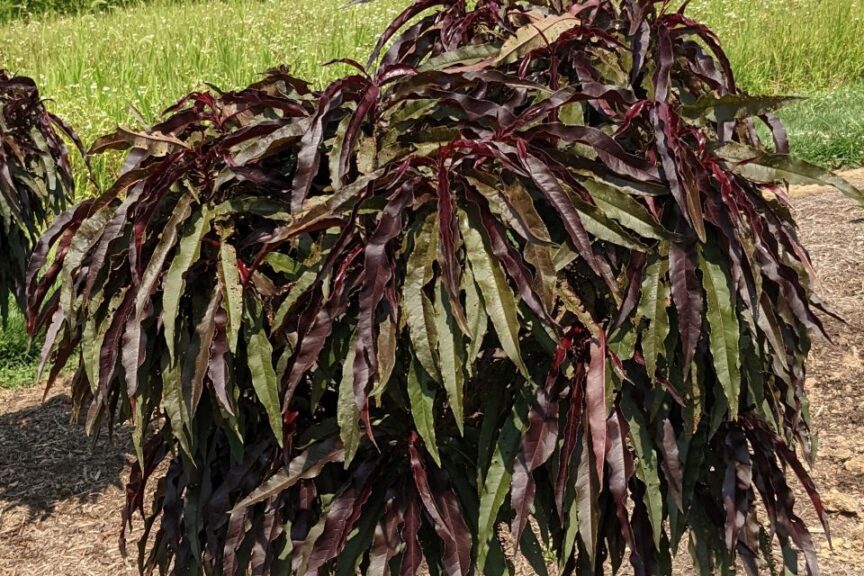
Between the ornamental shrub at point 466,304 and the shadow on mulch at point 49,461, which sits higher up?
the ornamental shrub at point 466,304

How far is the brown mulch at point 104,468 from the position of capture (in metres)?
4.26

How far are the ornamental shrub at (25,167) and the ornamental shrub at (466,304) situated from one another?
85.5 inches

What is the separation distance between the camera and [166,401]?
209 centimetres

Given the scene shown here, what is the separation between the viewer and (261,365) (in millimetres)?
2027

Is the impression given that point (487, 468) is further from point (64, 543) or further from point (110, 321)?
point (64, 543)

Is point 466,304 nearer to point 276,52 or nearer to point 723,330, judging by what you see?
point 723,330

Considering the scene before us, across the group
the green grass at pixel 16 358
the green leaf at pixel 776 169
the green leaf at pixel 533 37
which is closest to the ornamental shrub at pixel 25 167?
the green grass at pixel 16 358

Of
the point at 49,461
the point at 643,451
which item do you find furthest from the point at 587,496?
the point at 49,461

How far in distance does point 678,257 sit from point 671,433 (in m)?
0.38

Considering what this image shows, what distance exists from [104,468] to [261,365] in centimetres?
332

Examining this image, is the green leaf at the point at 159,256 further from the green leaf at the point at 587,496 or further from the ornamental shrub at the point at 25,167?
the ornamental shrub at the point at 25,167

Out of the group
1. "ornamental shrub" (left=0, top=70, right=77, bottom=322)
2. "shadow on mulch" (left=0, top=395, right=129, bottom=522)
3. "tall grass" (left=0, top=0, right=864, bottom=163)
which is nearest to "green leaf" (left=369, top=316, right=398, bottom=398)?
"ornamental shrub" (left=0, top=70, right=77, bottom=322)

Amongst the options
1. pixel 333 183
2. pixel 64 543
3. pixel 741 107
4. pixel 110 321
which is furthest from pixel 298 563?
pixel 64 543

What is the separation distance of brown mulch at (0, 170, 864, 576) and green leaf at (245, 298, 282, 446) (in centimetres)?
236
